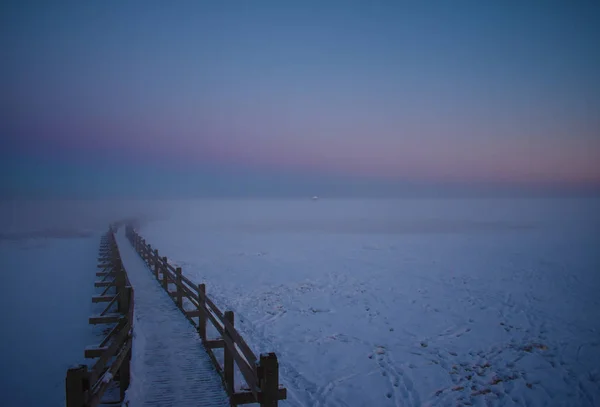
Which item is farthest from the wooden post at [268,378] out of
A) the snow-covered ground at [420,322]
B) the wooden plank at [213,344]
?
the snow-covered ground at [420,322]

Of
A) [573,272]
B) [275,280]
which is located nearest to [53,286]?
[275,280]

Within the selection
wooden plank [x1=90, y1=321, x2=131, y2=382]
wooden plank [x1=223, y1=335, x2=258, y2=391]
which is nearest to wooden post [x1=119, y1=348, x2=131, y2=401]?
wooden plank [x1=90, y1=321, x2=131, y2=382]

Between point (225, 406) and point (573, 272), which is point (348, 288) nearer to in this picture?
point (225, 406)

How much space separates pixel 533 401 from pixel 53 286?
1951cm

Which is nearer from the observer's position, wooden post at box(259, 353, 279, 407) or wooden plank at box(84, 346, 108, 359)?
wooden post at box(259, 353, 279, 407)

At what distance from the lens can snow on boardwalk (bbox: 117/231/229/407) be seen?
19.1 ft

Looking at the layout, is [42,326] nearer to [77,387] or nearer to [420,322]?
[77,387]

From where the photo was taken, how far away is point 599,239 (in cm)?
3641

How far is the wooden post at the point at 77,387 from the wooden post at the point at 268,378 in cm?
201

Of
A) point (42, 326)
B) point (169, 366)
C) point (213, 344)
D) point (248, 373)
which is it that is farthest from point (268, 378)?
point (42, 326)

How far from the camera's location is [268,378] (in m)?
4.68

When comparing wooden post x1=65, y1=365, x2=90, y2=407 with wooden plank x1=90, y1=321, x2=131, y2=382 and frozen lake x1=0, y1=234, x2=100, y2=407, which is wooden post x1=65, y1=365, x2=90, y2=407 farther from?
frozen lake x1=0, y1=234, x2=100, y2=407

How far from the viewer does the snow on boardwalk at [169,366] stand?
19.1ft

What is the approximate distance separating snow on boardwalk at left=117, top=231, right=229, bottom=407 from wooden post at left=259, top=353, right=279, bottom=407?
144 centimetres
